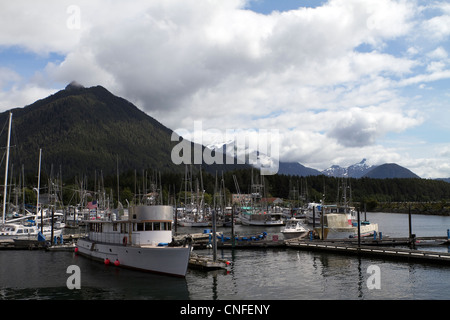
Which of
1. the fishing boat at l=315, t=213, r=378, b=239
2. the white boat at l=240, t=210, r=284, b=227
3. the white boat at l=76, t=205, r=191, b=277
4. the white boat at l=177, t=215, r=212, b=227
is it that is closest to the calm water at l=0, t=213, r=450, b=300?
the white boat at l=76, t=205, r=191, b=277

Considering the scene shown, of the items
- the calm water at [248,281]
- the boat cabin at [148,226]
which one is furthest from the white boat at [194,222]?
the boat cabin at [148,226]

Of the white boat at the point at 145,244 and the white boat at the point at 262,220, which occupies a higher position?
the white boat at the point at 145,244

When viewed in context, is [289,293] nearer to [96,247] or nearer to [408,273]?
[408,273]

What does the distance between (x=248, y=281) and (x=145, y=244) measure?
11.2 meters

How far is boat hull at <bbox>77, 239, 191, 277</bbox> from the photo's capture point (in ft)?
114

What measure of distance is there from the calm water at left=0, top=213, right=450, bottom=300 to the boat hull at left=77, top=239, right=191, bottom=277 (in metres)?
0.77

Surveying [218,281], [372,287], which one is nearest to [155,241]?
[218,281]

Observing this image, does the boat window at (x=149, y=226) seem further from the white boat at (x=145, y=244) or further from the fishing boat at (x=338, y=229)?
the fishing boat at (x=338, y=229)

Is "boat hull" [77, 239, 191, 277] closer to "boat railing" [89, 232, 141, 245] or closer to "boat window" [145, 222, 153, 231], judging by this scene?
"boat railing" [89, 232, 141, 245]

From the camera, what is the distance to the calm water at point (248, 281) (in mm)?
30734

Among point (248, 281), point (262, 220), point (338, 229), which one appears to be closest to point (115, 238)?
point (248, 281)

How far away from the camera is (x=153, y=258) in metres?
36.2

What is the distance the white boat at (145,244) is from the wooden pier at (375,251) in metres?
24.2

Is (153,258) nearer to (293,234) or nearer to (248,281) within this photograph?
(248,281)
